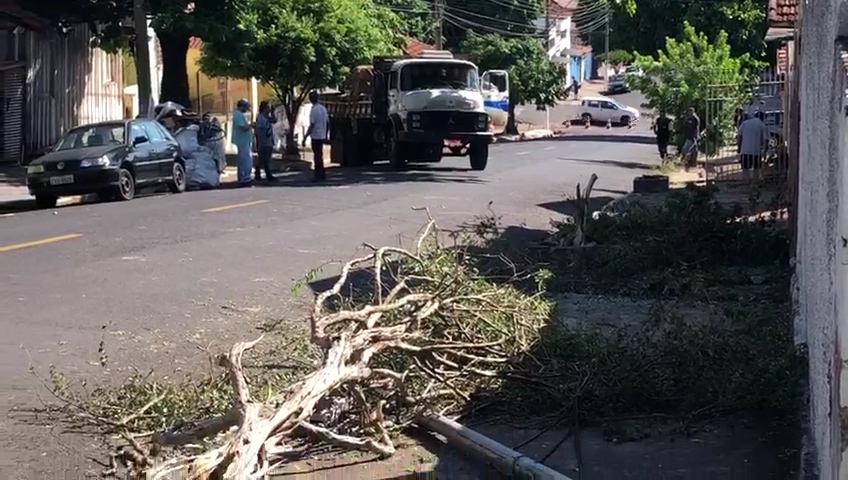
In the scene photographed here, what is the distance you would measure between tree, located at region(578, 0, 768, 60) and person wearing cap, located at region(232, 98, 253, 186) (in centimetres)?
2798

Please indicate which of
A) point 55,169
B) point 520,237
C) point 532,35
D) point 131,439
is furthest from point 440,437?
point 532,35

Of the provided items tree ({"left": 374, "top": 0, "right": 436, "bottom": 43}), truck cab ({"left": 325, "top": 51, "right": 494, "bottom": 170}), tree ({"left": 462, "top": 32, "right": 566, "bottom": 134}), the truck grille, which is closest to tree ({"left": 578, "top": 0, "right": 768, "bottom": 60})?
tree ({"left": 462, "top": 32, "right": 566, "bottom": 134})

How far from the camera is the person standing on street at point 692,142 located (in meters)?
34.7

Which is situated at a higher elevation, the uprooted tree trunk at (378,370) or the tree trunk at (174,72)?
the tree trunk at (174,72)

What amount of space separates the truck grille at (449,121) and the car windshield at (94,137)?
806 cm

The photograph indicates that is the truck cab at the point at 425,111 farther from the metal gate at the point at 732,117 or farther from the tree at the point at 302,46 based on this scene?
the metal gate at the point at 732,117

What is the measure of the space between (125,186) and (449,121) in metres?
9.15

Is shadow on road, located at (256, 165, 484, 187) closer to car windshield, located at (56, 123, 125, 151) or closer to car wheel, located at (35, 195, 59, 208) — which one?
car windshield, located at (56, 123, 125, 151)

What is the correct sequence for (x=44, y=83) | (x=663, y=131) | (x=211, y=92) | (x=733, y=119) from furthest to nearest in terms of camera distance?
(x=211, y=92)
(x=663, y=131)
(x=733, y=119)
(x=44, y=83)

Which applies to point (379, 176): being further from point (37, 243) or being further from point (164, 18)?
point (37, 243)

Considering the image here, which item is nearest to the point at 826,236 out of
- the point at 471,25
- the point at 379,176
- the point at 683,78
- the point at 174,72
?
the point at 379,176

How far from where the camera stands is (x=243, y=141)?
27.0 m

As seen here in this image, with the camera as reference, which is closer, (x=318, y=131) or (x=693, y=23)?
(x=318, y=131)

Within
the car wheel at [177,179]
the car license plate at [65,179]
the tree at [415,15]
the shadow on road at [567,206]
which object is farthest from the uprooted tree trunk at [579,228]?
the tree at [415,15]
